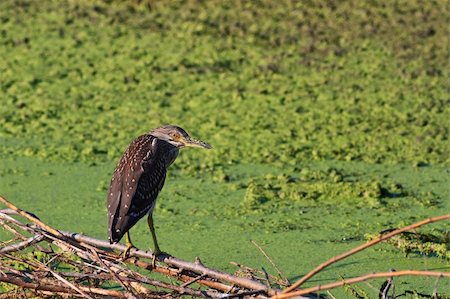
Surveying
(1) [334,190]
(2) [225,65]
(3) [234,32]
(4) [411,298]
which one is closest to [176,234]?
(1) [334,190]

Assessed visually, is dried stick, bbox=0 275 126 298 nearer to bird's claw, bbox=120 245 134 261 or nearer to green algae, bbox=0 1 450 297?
bird's claw, bbox=120 245 134 261

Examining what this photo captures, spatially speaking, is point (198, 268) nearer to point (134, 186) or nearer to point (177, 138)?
point (134, 186)

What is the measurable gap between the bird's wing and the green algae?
71cm

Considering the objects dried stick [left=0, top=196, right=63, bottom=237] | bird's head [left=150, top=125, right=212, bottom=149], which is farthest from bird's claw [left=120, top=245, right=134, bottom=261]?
bird's head [left=150, top=125, right=212, bottom=149]

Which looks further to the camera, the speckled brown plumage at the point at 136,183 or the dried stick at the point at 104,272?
the speckled brown plumage at the point at 136,183

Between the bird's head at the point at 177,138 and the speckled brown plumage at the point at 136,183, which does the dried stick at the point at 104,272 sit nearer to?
the speckled brown plumage at the point at 136,183

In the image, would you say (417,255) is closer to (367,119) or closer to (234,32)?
(367,119)

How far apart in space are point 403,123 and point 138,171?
2743 mm

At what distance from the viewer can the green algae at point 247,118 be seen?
17.5 feet

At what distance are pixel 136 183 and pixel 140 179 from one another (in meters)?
0.03

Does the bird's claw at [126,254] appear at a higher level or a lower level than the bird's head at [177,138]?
lower

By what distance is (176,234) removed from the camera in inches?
205

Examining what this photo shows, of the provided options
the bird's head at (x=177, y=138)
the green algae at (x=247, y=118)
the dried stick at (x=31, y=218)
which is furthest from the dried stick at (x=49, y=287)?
the green algae at (x=247, y=118)

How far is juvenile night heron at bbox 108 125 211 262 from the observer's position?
408 centimetres
